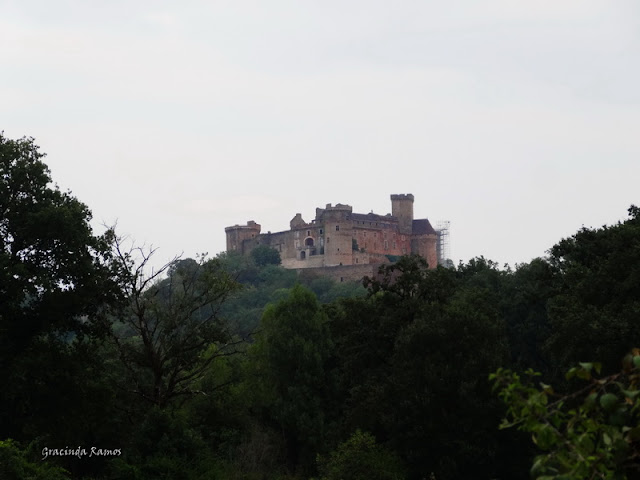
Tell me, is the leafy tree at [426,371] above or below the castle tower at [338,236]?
below

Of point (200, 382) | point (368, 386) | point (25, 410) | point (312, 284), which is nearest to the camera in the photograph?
point (25, 410)

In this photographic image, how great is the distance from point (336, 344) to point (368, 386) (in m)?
8.77

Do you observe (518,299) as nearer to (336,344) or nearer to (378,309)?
(336,344)

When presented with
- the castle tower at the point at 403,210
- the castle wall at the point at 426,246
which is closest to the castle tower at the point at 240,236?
the castle tower at the point at 403,210

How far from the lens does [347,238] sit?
4779 inches

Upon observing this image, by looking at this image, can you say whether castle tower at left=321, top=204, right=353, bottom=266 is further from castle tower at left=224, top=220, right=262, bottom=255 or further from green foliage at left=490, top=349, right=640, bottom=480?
green foliage at left=490, top=349, right=640, bottom=480

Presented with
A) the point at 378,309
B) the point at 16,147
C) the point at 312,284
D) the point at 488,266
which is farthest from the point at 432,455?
the point at 312,284

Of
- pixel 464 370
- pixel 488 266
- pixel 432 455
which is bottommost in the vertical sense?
pixel 432 455

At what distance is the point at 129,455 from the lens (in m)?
25.0

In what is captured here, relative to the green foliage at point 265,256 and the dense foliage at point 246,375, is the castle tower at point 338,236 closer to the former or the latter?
the green foliage at point 265,256

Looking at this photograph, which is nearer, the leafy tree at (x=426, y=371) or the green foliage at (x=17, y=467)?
the green foliage at (x=17, y=467)

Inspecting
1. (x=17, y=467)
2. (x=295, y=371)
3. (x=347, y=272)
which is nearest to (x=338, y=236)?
(x=347, y=272)

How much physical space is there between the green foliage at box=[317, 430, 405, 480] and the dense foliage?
5 centimetres

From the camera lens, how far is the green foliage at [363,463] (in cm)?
2827
